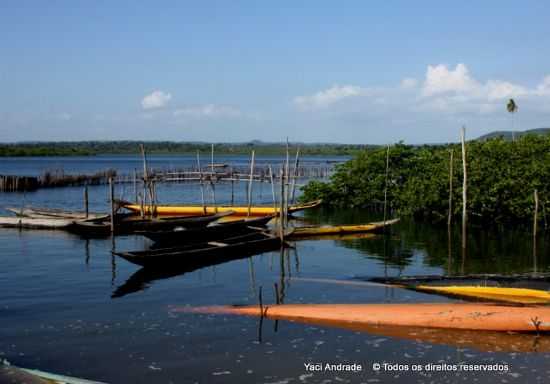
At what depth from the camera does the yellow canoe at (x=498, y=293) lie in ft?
43.7

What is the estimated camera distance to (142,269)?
18578mm

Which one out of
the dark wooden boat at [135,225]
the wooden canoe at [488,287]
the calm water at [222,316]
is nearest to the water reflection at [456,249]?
the calm water at [222,316]

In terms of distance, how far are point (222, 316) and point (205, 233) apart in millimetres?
8965

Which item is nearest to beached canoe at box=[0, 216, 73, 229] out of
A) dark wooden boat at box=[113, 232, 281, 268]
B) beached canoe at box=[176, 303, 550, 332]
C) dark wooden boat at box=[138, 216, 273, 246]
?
dark wooden boat at box=[138, 216, 273, 246]

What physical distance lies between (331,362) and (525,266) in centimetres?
1061

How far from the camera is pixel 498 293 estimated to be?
45.6 feet

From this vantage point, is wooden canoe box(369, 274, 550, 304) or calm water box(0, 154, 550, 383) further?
wooden canoe box(369, 274, 550, 304)

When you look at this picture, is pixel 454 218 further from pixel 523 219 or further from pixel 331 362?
pixel 331 362

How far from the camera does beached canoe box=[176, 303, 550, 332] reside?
1181 centimetres

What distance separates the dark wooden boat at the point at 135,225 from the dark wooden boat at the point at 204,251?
12.0 feet

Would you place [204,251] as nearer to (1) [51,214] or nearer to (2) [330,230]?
(2) [330,230]

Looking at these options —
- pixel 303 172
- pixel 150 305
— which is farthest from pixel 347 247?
pixel 303 172

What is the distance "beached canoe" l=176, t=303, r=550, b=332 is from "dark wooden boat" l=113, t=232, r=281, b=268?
4.52 meters

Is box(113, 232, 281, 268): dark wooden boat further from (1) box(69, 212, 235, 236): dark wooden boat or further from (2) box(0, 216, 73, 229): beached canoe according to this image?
(2) box(0, 216, 73, 229): beached canoe
